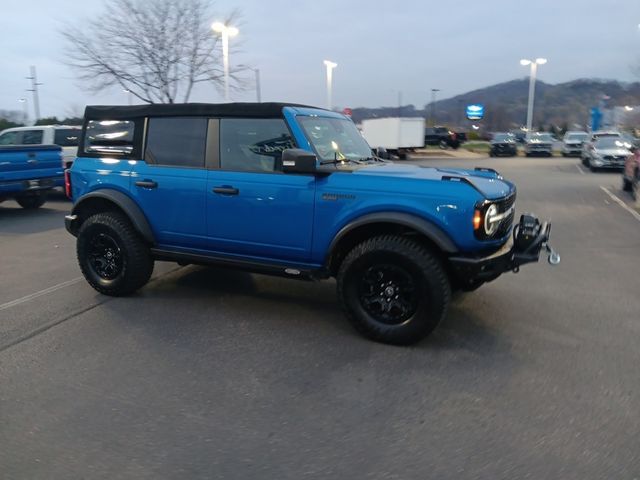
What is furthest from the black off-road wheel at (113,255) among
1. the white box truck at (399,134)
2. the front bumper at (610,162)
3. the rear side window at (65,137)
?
the white box truck at (399,134)

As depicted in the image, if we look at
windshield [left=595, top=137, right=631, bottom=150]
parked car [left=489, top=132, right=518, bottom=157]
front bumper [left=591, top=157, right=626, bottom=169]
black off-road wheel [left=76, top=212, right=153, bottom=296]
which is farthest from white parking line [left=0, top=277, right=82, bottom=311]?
parked car [left=489, top=132, right=518, bottom=157]

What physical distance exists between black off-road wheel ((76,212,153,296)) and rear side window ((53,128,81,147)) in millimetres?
9708

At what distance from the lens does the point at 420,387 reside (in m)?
3.65

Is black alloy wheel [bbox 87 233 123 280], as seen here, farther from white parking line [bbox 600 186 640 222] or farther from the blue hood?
white parking line [bbox 600 186 640 222]

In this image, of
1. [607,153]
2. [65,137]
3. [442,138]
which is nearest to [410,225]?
[65,137]

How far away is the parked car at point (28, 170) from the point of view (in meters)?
10.8

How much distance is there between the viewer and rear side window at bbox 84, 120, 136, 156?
540cm

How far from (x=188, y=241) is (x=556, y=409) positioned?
135 inches

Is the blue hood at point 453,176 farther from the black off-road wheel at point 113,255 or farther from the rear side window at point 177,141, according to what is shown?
the black off-road wheel at point 113,255

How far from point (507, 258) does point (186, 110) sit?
3245mm

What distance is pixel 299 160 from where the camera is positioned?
168 inches

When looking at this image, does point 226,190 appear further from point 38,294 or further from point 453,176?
point 38,294

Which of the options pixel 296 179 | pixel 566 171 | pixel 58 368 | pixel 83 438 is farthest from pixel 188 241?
pixel 566 171

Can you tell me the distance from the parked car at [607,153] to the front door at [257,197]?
63.6 ft
